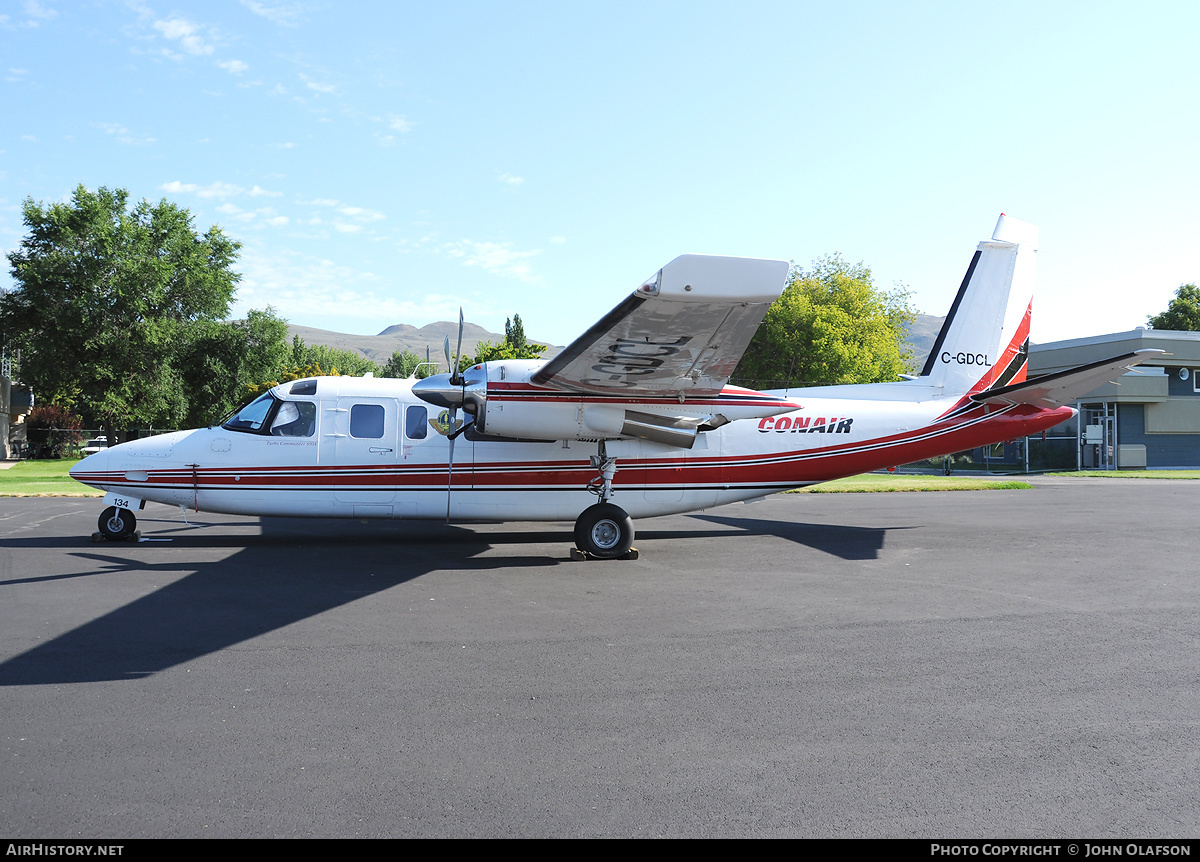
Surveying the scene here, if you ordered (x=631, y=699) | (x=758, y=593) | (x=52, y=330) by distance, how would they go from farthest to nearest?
(x=52, y=330)
(x=758, y=593)
(x=631, y=699)

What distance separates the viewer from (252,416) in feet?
39.2

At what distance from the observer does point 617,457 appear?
40.0 ft

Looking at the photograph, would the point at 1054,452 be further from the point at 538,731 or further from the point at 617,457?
the point at 538,731

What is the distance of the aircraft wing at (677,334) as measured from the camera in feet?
21.7

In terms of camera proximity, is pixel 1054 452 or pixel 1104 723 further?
pixel 1054 452

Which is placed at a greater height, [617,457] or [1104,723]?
[617,457]

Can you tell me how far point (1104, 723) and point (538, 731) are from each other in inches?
137

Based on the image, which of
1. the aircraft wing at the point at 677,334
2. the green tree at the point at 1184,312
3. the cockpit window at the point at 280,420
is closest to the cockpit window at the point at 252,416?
the cockpit window at the point at 280,420

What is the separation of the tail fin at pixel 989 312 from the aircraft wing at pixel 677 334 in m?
5.84

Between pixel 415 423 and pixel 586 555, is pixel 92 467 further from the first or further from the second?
pixel 586 555

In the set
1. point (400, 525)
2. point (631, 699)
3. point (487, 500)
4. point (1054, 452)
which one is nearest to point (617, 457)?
point (487, 500)

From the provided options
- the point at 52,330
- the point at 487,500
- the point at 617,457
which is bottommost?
the point at 487,500

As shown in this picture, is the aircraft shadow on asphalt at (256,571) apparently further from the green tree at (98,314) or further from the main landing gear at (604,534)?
the green tree at (98,314)
